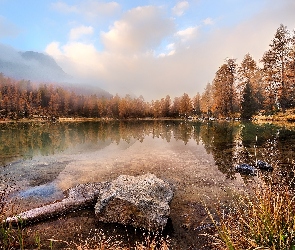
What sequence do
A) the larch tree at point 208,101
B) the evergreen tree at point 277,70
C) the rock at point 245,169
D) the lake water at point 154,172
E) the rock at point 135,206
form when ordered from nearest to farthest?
the rock at point 135,206 → the lake water at point 154,172 → the rock at point 245,169 → the evergreen tree at point 277,70 → the larch tree at point 208,101

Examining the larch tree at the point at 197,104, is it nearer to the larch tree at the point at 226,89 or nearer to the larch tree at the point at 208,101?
the larch tree at the point at 208,101

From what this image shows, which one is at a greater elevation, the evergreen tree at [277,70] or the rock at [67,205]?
the evergreen tree at [277,70]

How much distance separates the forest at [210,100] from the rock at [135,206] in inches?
1968

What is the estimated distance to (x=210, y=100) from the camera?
8481cm

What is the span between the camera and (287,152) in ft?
53.2

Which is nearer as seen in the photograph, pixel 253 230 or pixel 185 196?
pixel 253 230

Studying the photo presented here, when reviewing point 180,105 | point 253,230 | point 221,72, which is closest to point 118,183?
point 253,230

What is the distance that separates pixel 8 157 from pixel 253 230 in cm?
1705

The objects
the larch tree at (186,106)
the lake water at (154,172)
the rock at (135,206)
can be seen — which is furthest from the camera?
the larch tree at (186,106)

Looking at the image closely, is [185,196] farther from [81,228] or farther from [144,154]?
[144,154]

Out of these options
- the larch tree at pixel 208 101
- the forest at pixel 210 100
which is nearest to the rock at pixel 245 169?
the forest at pixel 210 100

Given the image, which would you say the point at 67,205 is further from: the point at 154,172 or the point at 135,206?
the point at 154,172

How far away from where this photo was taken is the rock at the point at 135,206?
21.6ft

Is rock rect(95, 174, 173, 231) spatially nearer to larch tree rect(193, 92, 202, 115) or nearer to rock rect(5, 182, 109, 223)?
rock rect(5, 182, 109, 223)
